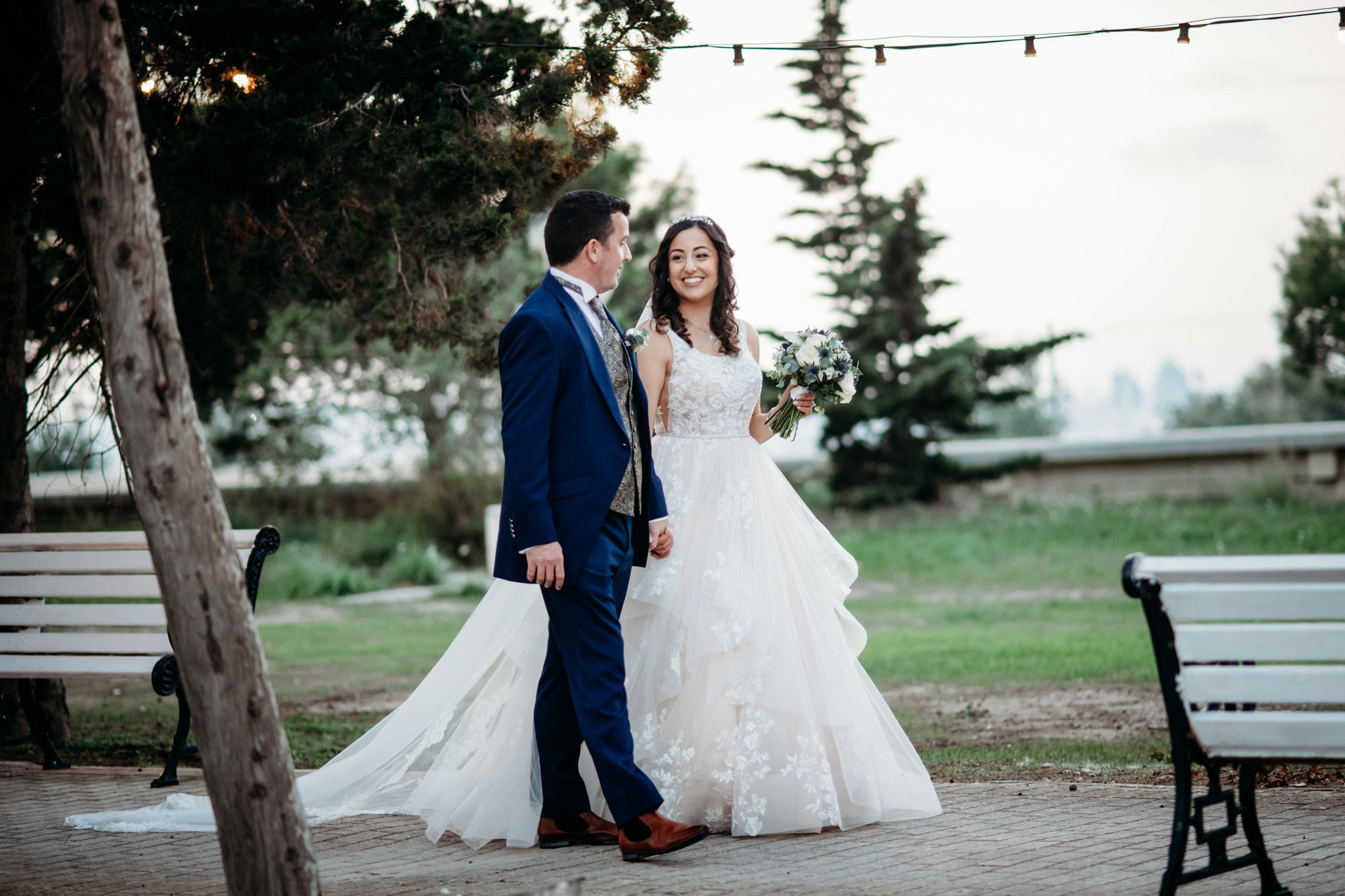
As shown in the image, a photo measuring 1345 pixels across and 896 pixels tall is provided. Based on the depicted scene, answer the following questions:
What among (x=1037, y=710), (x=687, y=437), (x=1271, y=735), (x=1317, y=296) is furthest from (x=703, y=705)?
(x=1317, y=296)

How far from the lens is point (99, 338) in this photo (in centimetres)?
708

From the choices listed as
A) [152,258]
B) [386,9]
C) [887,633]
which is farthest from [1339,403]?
[152,258]

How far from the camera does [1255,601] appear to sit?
3.51m

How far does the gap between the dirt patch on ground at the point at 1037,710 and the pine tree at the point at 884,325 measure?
1345 cm

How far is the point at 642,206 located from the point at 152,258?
24.7 meters

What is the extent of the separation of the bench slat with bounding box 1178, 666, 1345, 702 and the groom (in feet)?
6.07

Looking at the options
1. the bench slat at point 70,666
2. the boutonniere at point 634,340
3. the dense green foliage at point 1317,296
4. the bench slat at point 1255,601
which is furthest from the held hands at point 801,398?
the dense green foliage at point 1317,296

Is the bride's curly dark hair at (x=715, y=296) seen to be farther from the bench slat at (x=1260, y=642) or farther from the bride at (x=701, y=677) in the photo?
the bench slat at (x=1260, y=642)

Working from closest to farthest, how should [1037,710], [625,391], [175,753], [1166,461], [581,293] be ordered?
[581,293] → [625,391] → [175,753] → [1037,710] → [1166,461]

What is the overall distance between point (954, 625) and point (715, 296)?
26.6 ft

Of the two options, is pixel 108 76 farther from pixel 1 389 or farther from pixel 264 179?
pixel 1 389

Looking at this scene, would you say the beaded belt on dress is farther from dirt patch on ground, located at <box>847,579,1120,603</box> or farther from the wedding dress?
dirt patch on ground, located at <box>847,579,1120,603</box>

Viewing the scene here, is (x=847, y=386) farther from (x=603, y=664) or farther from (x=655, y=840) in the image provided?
(x=655, y=840)

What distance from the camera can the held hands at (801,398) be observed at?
5523mm
